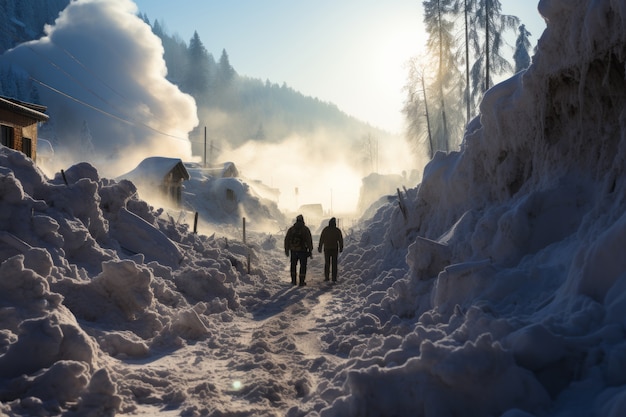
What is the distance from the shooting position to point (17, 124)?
17.9m

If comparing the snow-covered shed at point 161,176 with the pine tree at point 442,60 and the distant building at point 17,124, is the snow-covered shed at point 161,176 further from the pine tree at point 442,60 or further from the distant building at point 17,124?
the pine tree at point 442,60

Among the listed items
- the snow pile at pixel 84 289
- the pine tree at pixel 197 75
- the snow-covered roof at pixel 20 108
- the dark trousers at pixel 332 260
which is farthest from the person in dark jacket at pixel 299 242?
the pine tree at pixel 197 75

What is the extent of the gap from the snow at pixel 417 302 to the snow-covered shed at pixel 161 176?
81.2 feet

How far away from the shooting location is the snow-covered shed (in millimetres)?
33312

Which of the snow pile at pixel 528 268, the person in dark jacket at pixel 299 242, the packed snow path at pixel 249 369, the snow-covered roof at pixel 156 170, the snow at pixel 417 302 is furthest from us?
the snow-covered roof at pixel 156 170

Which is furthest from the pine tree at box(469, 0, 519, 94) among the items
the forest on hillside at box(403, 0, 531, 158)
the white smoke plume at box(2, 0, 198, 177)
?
the white smoke plume at box(2, 0, 198, 177)

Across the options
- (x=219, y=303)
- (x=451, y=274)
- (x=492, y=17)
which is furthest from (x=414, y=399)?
(x=492, y=17)

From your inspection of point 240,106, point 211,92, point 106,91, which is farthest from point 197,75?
point 106,91

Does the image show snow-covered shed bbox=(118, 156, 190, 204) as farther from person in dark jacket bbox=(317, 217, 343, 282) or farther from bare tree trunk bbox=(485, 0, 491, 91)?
person in dark jacket bbox=(317, 217, 343, 282)

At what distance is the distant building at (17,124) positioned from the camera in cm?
1720

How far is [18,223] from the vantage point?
22.0 feet

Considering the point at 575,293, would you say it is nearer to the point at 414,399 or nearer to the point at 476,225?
the point at 414,399

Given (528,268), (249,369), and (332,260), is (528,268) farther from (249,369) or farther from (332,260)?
(332,260)

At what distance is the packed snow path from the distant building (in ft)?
50.6
